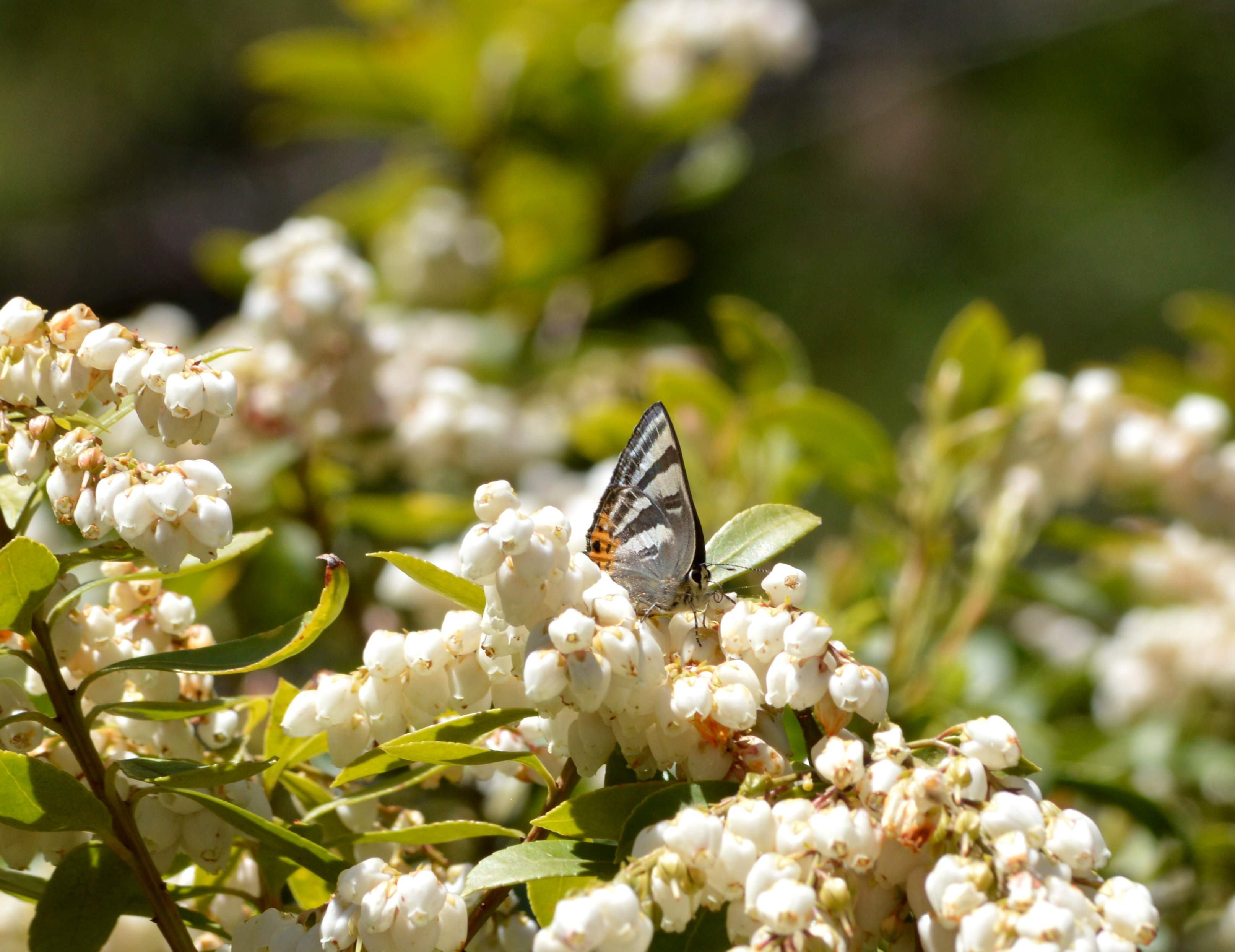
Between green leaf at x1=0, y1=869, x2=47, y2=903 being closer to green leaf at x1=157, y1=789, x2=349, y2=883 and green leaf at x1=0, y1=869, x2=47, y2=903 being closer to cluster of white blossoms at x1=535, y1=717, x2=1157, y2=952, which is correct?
green leaf at x1=157, y1=789, x2=349, y2=883

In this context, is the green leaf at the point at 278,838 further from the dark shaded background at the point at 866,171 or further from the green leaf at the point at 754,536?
the dark shaded background at the point at 866,171

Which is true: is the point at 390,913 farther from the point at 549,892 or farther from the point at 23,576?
the point at 23,576

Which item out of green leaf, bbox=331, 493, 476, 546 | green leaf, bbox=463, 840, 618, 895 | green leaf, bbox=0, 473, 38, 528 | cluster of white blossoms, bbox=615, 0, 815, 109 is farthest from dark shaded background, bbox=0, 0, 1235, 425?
green leaf, bbox=463, 840, 618, 895

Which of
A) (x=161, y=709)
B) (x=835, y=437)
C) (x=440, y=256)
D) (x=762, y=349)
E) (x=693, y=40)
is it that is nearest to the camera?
(x=161, y=709)

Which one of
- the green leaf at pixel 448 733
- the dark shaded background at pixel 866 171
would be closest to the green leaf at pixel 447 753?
the green leaf at pixel 448 733

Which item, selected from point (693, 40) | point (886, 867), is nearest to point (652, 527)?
point (886, 867)

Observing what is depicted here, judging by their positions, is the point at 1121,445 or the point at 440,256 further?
the point at 440,256

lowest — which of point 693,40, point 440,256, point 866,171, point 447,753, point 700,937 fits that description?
point 700,937
